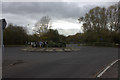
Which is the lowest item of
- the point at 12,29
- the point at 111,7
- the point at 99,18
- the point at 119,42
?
the point at 119,42

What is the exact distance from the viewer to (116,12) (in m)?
55.4

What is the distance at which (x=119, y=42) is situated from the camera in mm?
58250

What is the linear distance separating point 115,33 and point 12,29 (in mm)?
34471

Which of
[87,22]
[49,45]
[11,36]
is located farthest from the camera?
[87,22]

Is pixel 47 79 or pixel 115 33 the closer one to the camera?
pixel 47 79

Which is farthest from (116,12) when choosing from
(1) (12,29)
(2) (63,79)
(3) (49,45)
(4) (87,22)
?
(2) (63,79)

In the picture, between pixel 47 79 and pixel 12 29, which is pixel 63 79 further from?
pixel 12 29

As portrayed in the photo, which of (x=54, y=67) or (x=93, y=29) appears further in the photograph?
(x=93, y=29)

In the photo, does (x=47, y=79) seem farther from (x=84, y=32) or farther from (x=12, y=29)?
(x=84, y=32)

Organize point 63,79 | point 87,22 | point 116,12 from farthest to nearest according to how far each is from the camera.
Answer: point 87,22
point 116,12
point 63,79

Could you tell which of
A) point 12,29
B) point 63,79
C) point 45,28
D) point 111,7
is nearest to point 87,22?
point 111,7

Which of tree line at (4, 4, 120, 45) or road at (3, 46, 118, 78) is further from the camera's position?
tree line at (4, 4, 120, 45)

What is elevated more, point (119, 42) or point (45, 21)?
point (45, 21)

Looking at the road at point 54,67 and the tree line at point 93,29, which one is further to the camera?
the tree line at point 93,29
